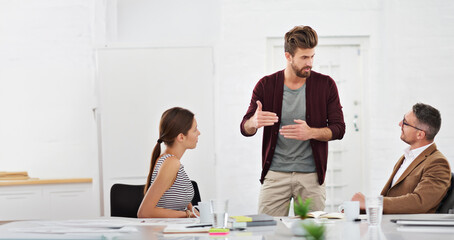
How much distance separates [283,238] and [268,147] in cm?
128

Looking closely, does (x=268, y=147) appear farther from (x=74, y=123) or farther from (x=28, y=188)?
(x=74, y=123)

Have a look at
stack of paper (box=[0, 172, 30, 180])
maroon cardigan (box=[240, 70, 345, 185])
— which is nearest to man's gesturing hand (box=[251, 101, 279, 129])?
maroon cardigan (box=[240, 70, 345, 185])

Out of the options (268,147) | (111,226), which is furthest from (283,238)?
(268,147)

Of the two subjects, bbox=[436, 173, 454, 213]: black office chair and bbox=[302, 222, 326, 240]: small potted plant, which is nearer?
bbox=[302, 222, 326, 240]: small potted plant

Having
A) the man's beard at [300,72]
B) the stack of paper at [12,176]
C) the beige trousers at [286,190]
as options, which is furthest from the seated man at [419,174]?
the stack of paper at [12,176]

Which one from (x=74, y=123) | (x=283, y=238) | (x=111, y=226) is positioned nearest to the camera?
(x=283, y=238)

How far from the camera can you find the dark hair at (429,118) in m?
3.10

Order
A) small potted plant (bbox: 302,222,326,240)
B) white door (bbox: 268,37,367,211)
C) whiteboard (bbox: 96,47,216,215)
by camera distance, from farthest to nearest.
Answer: white door (bbox: 268,37,367,211) < whiteboard (bbox: 96,47,216,215) < small potted plant (bbox: 302,222,326,240)

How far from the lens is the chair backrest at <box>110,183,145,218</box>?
299 centimetres

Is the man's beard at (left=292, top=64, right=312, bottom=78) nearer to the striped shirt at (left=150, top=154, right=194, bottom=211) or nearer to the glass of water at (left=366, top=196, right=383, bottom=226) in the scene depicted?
the striped shirt at (left=150, top=154, right=194, bottom=211)

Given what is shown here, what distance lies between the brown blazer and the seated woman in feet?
3.11

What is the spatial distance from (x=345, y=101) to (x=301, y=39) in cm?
298

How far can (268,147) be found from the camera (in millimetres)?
3174

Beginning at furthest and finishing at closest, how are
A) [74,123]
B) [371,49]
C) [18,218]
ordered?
[371,49] < [74,123] < [18,218]
